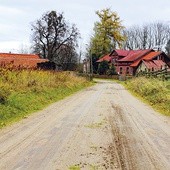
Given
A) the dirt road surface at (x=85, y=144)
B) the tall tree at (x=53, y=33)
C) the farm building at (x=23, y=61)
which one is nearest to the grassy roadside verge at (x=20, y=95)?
the dirt road surface at (x=85, y=144)

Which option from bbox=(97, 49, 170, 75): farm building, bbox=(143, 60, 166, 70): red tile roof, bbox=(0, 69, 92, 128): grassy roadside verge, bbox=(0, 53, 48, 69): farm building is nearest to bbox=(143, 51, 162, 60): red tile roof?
bbox=(97, 49, 170, 75): farm building

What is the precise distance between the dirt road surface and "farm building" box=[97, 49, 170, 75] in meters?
66.9

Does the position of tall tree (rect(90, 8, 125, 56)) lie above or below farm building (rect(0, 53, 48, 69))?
above

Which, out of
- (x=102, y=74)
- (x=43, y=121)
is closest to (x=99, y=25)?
(x=102, y=74)

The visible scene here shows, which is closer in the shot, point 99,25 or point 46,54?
point 46,54

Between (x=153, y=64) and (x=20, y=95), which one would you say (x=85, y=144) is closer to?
(x=20, y=95)

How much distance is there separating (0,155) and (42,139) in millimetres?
1843

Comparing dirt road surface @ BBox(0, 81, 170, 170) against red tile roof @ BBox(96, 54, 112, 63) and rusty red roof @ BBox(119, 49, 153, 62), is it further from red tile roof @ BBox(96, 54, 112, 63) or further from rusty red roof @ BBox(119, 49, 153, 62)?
red tile roof @ BBox(96, 54, 112, 63)

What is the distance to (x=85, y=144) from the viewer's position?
8398 mm

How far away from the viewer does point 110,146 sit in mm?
8188

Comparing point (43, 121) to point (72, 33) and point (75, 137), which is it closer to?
point (75, 137)

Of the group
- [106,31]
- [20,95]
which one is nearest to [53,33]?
[106,31]

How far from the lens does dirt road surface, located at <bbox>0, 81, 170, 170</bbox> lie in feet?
22.0

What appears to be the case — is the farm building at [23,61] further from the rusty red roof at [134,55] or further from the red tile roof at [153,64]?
the rusty red roof at [134,55]
